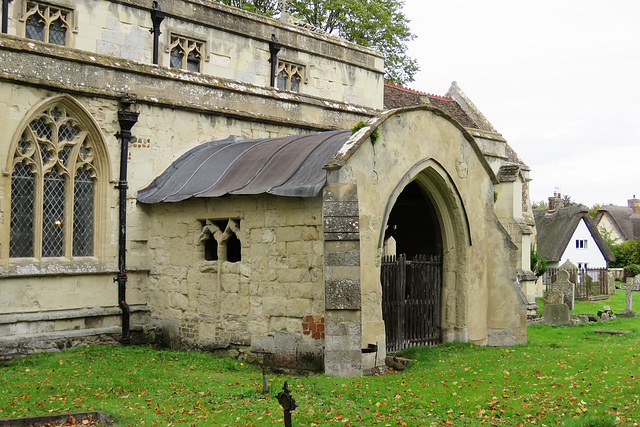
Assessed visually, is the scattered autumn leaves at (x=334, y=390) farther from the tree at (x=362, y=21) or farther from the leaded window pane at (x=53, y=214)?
the tree at (x=362, y=21)

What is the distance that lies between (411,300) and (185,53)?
897 cm

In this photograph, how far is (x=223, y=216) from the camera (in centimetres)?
1273

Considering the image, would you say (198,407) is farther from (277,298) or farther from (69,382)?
(277,298)

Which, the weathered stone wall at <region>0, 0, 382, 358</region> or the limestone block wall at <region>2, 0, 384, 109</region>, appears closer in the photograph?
the weathered stone wall at <region>0, 0, 382, 358</region>

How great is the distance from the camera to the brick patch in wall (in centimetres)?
1119

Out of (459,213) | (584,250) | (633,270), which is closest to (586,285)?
(633,270)

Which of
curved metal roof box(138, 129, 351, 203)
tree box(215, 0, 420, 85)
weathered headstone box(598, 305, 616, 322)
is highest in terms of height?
tree box(215, 0, 420, 85)

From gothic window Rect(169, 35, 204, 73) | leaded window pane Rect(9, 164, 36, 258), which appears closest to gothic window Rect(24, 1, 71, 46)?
gothic window Rect(169, 35, 204, 73)

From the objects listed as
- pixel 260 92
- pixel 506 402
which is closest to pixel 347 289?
pixel 506 402

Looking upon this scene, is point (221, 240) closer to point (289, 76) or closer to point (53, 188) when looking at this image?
point (53, 188)

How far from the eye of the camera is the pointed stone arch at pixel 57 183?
40.0 ft

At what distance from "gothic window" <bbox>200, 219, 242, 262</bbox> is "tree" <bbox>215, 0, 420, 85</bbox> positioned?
66.0ft

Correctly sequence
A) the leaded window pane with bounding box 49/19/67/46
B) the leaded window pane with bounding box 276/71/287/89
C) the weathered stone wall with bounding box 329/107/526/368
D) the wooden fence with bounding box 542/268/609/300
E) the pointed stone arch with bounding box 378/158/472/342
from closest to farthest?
1. the weathered stone wall with bounding box 329/107/526/368
2. the pointed stone arch with bounding box 378/158/472/342
3. the leaded window pane with bounding box 49/19/67/46
4. the leaded window pane with bounding box 276/71/287/89
5. the wooden fence with bounding box 542/268/609/300

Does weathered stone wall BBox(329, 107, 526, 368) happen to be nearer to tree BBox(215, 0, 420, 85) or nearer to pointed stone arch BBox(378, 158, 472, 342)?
pointed stone arch BBox(378, 158, 472, 342)
